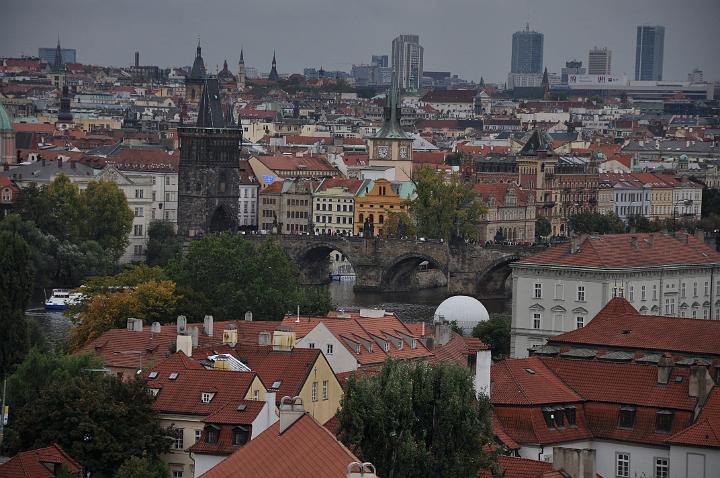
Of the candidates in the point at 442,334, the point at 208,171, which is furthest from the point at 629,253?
the point at 208,171

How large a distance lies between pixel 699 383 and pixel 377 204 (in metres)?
83.2

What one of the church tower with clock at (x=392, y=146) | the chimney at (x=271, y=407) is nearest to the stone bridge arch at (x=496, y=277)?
the church tower with clock at (x=392, y=146)

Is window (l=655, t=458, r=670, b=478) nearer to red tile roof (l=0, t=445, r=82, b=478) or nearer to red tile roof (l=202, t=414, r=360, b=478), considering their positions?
red tile roof (l=0, t=445, r=82, b=478)

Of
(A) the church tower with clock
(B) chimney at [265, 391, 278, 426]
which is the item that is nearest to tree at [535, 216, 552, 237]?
(A) the church tower with clock

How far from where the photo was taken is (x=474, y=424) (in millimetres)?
36438

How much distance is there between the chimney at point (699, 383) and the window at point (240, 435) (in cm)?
791

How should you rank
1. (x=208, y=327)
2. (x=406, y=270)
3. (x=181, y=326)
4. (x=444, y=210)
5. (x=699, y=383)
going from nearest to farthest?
(x=699, y=383)
(x=181, y=326)
(x=208, y=327)
(x=406, y=270)
(x=444, y=210)

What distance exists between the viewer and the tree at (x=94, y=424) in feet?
132

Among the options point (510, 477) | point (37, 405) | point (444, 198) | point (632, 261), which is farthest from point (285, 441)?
point (444, 198)

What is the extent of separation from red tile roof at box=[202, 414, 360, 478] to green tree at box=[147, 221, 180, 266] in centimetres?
7393

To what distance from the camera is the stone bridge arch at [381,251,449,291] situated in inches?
4274

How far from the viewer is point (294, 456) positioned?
29.5 m

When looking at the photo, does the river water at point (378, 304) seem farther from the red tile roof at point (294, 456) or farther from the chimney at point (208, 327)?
the red tile roof at point (294, 456)

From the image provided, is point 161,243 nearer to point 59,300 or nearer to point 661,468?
→ point 59,300
